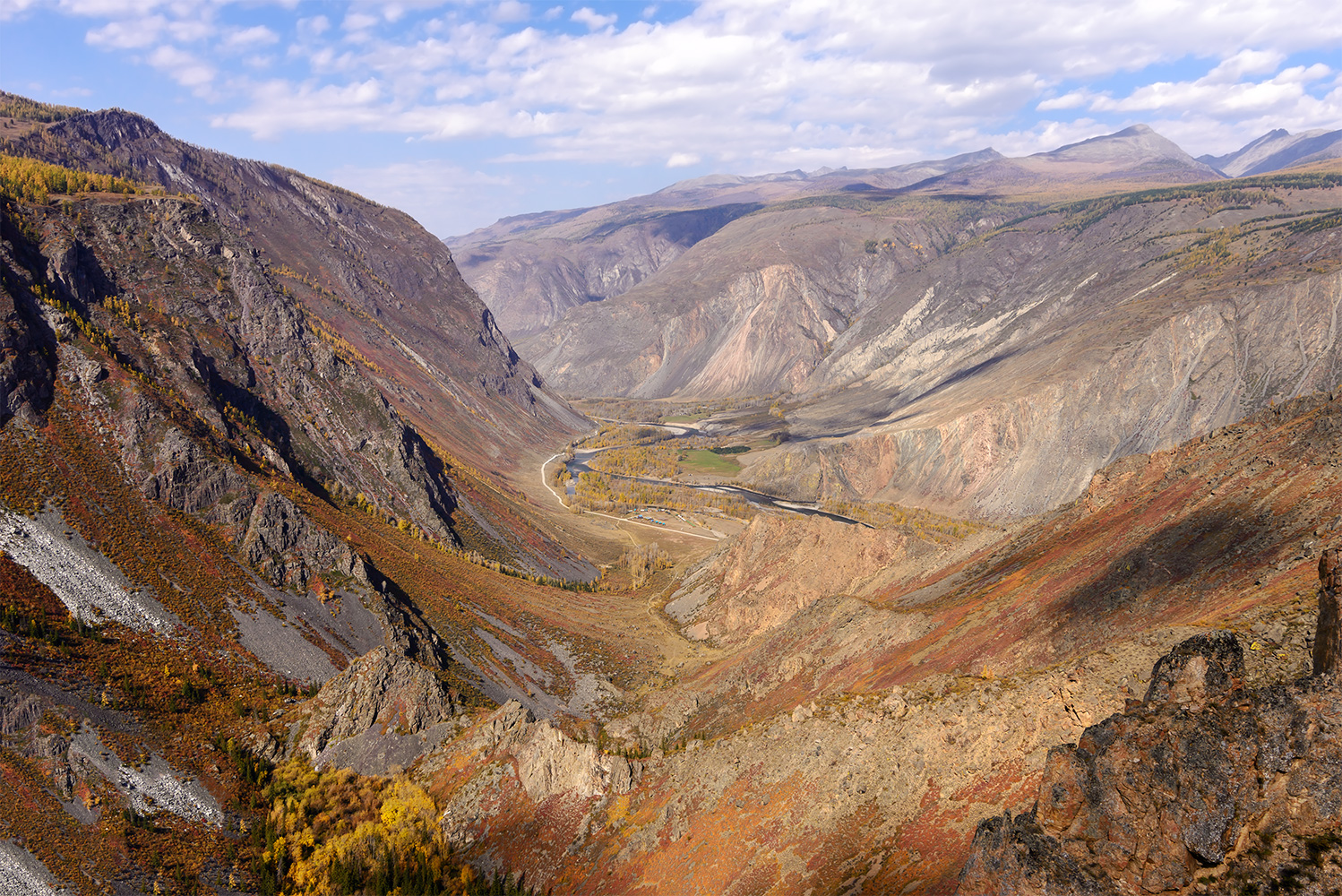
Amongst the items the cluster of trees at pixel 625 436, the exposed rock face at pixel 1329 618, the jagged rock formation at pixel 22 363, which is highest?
the jagged rock formation at pixel 22 363

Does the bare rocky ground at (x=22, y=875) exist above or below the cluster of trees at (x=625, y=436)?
below

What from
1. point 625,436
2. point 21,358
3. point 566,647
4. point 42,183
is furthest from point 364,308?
point 566,647

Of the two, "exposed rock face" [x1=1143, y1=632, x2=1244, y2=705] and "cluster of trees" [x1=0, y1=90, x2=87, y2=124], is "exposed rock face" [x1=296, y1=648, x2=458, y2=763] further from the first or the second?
"cluster of trees" [x1=0, y1=90, x2=87, y2=124]

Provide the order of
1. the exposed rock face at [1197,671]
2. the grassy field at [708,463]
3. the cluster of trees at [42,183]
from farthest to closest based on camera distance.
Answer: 1. the grassy field at [708,463]
2. the cluster of trees at [42,183]
3. the exposed rock face at [1197,671]

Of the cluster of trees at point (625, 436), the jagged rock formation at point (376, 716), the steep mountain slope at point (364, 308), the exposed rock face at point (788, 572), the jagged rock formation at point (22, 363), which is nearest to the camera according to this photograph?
the jagged rock formation at point (376, 716)

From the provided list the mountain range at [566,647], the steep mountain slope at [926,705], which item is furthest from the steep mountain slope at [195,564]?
the steep mountain slope at [926,705]

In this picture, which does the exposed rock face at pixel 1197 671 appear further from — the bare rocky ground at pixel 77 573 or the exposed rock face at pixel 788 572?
the bare rocky ground at pixel 77 573

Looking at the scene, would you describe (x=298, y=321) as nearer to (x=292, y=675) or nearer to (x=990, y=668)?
(x=292, y=675)

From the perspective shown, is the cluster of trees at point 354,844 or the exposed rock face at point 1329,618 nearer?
the exposed rock face at point 1329,618

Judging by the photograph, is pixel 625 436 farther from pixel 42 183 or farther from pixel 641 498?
pixel 42 183
